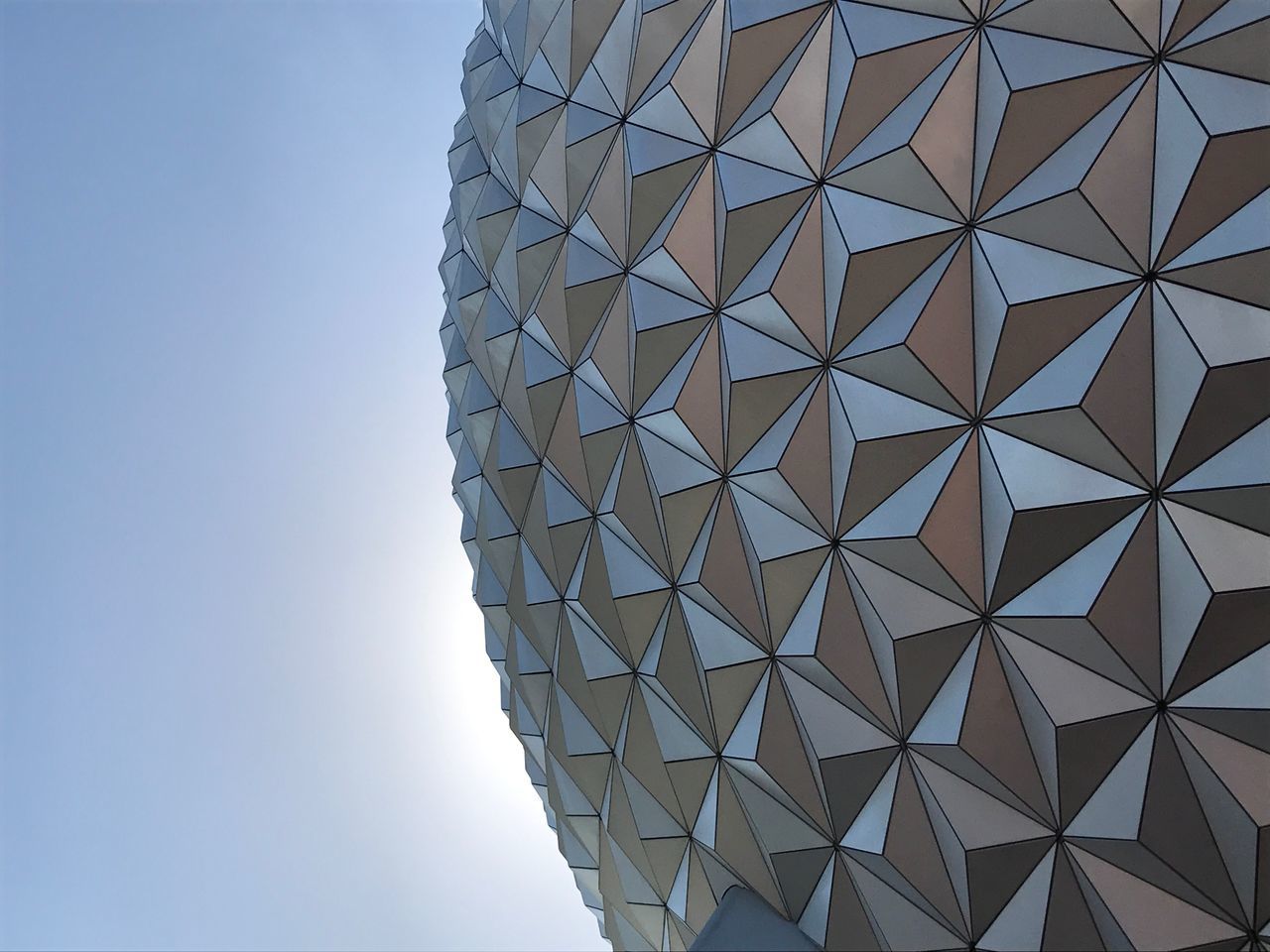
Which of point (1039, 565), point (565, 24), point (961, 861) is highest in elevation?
point (565, 24)

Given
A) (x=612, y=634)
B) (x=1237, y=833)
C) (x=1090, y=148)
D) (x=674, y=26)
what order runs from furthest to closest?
(x=612, y=634)
(x=674, y=26)
(x=1090, y=148)
(x=1237, y=833)

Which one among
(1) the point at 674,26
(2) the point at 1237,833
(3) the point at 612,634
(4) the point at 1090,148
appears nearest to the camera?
(2) the point at 1237,833

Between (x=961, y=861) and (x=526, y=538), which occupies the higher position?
(x=526, y=538)

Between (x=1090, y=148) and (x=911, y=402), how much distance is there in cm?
278

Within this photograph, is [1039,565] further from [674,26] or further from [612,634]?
[674,26]

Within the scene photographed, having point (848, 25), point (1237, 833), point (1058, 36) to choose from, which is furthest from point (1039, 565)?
point (848, 25)

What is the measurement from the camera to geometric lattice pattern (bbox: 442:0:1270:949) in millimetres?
6895

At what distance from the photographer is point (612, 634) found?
10.5 m

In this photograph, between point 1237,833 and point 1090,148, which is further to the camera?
point 1090,148

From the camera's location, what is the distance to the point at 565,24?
37.5 feet

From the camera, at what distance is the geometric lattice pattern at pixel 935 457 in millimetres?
6895

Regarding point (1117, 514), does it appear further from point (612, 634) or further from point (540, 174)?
point (540, 174)

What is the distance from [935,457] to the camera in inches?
305

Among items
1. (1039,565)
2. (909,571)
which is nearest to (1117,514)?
(1039,565)
